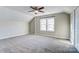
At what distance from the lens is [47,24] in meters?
7.73

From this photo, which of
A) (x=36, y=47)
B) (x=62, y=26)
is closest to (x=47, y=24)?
(x=62, y=26)

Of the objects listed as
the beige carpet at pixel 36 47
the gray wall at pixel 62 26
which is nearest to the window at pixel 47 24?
the gray wall at pixel 62 26

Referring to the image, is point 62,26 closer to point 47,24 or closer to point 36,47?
point 47,24

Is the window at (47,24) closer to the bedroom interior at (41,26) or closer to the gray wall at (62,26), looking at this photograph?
the bedroom interior at (41,26)

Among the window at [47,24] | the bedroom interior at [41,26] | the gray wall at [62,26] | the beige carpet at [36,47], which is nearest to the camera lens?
the beige carpet at [36,47]

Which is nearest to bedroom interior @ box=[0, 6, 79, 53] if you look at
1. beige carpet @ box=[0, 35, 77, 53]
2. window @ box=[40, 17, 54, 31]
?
window @ box=[40, 17, 54, 31]

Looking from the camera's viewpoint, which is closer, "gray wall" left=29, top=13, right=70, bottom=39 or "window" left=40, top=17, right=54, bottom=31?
"gray wall" left=29, top=13, right=70, bottom=39

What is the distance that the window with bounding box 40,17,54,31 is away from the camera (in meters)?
7.38

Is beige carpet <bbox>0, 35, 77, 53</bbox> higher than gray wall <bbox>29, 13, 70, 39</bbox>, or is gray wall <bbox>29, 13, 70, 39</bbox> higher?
gray wall <bbox>29, 13, 70, 39</bbox>

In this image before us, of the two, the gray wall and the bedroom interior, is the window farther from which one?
the gray wall

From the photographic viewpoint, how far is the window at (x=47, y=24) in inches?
291
